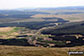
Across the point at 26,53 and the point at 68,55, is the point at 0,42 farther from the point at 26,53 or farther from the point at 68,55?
the point at 68,55

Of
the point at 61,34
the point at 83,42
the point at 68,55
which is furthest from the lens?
the point at 61,34

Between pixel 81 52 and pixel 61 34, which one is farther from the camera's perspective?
pixel 61 34

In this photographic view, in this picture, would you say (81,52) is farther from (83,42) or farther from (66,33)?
(66,33)

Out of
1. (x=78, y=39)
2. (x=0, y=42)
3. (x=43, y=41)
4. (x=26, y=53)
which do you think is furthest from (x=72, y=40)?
(x=0, y=42)

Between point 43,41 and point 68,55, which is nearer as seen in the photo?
point 68,55

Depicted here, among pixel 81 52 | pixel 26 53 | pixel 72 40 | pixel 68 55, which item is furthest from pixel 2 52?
pixel 72 40

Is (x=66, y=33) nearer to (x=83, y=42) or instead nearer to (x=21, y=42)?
(x=83, y=42)

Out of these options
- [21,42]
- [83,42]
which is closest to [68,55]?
[83,42]

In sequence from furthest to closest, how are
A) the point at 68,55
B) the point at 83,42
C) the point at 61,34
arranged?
1. the point at 61,34
2. the point at 83,42
3. the point at 68,55
